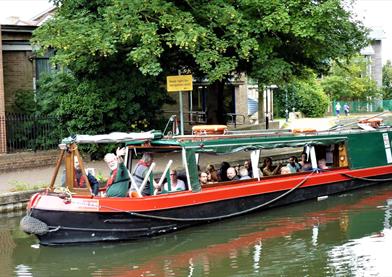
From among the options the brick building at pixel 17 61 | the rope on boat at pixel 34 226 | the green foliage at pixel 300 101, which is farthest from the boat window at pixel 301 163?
the green foliage at pixel 300 101

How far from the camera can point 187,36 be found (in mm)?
17109

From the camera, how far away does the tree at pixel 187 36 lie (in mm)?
17484

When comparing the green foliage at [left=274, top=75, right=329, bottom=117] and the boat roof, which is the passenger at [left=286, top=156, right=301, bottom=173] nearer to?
the boat roof

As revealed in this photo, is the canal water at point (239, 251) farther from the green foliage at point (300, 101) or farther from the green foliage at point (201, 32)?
the green foliage at point (300, 101)

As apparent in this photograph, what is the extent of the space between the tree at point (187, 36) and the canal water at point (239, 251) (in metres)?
6.49

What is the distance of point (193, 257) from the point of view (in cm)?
1030

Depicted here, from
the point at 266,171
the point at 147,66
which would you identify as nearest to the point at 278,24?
the point at 147,66

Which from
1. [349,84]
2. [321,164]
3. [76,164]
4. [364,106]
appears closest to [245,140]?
[321,164]

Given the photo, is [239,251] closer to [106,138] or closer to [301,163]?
[106,138]

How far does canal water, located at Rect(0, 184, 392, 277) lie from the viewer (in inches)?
372

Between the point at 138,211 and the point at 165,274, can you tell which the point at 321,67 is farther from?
the point at 165,274

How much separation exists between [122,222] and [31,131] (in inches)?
440

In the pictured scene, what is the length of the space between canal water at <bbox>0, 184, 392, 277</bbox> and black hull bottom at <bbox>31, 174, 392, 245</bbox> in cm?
16

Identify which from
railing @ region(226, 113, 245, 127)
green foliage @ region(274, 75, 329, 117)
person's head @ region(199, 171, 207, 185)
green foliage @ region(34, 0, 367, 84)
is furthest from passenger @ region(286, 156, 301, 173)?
green foliage @ region(274, 75, 329, 117)
